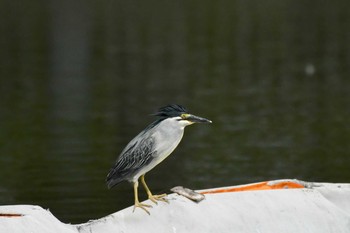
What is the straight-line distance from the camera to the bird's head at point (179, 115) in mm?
10602

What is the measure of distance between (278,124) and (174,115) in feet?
52.6

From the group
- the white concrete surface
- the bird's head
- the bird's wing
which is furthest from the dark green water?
the bird's head

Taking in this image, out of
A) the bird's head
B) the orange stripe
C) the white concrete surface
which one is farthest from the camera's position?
the orange stripe

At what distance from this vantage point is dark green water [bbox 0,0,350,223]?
2044 centimetres

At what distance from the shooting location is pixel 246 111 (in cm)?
2830

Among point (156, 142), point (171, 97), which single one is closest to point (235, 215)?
point (156, 142)

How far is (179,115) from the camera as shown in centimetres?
1064

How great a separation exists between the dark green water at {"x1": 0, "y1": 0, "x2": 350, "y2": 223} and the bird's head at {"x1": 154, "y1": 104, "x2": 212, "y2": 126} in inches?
249

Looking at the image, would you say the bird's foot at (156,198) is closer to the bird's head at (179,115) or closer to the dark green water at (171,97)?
the bird's head at (179,115)

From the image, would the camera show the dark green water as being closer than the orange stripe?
No

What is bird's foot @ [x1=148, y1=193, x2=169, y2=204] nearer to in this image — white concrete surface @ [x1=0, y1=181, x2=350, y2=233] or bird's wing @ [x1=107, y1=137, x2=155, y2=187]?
white concrete surface @ [x1=0, y1=181, x2=350, y2=233]

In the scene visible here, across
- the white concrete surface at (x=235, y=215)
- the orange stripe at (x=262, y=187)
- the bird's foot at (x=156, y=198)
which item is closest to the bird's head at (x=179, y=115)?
the bird's foot at (x=156, y=198)

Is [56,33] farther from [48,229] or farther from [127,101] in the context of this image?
[48,229]

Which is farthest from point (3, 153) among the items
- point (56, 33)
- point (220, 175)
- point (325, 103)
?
point (56, 33)
